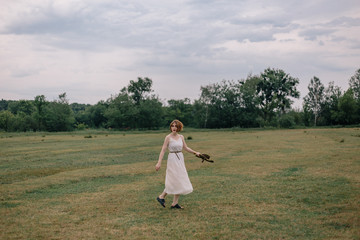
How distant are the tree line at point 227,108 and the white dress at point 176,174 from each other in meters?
75.9

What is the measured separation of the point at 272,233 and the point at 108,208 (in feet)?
15.5

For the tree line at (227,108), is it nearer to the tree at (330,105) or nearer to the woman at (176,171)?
the tree at (330,105)

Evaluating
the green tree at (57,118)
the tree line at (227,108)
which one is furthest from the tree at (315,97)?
the green tree at (57,118)

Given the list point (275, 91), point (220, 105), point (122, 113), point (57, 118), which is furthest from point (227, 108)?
point (57, 118)

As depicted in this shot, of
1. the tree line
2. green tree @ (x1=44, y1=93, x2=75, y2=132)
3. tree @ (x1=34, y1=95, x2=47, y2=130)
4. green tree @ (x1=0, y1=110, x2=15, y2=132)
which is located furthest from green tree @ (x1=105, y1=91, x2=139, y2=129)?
green tree @ (x1=0, y1=110, x2=15, y2=132)

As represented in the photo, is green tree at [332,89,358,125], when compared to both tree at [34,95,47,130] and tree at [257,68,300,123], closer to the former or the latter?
tree at [257,68,300,123]

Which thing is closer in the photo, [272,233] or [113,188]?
[272,233]

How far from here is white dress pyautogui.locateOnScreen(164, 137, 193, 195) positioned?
27.8 ft

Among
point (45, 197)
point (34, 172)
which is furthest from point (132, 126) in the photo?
point (45, 197)

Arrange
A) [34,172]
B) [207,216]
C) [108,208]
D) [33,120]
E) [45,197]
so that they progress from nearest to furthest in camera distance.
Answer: [207,216] < [108,208] < [45,197] < [34,172] < [33,120]

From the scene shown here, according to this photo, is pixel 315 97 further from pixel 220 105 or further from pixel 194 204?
pixel 194 204

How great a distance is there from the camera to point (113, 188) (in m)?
11.6

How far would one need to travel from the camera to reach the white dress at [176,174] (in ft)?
27.8

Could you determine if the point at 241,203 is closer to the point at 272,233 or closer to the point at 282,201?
the point at 282,201
